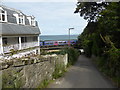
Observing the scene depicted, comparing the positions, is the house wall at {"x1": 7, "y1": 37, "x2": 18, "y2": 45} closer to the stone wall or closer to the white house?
the white house

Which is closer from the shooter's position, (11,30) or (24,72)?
(24,72)

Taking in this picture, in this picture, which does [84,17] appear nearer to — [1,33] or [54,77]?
[1,33]

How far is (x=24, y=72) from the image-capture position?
475cm

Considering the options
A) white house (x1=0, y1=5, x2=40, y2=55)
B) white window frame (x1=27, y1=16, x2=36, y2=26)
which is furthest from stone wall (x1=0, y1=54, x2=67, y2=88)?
white window frame (x1=27, y1=16, x2=36, y2=26)

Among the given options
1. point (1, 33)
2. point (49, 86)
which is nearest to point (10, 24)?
point (1, 33)

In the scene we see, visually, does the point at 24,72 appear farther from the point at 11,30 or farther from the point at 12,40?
the point at 12,40

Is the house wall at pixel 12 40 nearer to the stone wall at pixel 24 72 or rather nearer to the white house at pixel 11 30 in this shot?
the white house at pixel 11 30

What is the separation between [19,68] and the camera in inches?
175

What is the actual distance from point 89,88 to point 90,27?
49.8 ft

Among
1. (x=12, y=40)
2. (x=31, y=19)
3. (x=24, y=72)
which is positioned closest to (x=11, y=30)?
(x=12, y=40)

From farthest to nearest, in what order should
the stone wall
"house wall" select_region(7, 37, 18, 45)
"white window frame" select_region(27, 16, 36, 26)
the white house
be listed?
1. "white window frame" select_region(27, 16, 36, 26)
2. "house wall" select_region(7, 37, 18, 45)
3. the white house
4. the stone wall

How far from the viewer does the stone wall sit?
3734 millimetres

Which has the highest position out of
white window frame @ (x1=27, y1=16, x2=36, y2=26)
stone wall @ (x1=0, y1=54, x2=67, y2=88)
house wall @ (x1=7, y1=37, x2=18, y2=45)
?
white window frame @ (x1=27, y1=16, x2=36, y2=26)

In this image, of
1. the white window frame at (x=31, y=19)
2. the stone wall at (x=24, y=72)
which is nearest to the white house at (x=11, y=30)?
the white window frame at (x=31, y=19)
